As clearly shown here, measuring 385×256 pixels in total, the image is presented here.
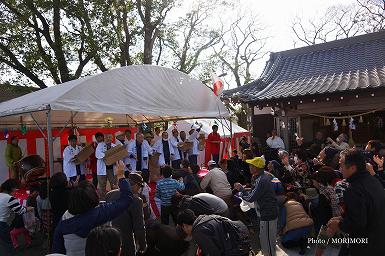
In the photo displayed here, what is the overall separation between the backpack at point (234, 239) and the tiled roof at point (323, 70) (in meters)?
6.44

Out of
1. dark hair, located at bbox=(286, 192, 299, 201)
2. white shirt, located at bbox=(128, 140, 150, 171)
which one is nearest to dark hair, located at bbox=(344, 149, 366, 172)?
dark hair, located at bbox=(286, 192, 299, 201)

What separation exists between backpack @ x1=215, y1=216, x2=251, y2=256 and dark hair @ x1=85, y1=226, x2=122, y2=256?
1.05 m

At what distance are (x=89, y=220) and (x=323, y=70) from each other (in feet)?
32.4

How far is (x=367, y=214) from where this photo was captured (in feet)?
8.94

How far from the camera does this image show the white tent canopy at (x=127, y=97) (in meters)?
6.28

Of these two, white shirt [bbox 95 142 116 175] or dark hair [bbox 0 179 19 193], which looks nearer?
dark hair [bbox 0 179 19 193]

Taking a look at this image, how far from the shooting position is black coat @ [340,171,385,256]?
2693 mm

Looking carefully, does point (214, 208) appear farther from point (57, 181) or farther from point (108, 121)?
point (108, 121)

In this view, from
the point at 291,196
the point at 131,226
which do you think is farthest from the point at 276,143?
the point at 131,226

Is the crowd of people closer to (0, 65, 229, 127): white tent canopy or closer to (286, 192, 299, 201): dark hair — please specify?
(286, 192, 299, 201): dark hair

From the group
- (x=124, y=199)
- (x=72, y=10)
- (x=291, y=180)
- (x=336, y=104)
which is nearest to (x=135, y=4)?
(x=72, y=10)

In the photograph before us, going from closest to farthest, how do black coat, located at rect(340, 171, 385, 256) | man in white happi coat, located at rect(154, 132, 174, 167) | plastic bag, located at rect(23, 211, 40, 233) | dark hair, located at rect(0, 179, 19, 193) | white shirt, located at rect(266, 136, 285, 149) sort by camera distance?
1. black coat, located at rect(340, 171, 385, 256)
2. dark hair, located at rect(0, 179, 19, 193)
3. plastic bag, located at rect(23, 211, 40, 233)
4. white shirt, located at rect(266, 136, 285, 149)
5. man in white happi coat, located at rect(154, 132, 174, 167)

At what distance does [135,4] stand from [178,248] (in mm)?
14300

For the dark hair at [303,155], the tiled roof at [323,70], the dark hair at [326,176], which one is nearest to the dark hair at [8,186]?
the dark hair at [326,176]
